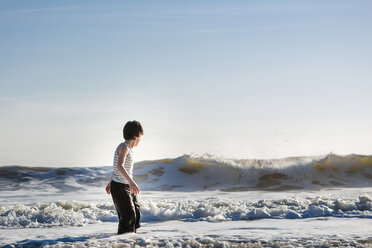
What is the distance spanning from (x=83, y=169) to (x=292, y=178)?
7.96m

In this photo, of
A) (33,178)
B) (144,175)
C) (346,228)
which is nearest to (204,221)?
(346,228)

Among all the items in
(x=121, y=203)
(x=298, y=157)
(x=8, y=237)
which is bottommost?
(x=8, y=237)

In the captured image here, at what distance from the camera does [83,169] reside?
1543 centimetres

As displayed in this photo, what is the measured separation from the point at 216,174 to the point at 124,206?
35.2 ft

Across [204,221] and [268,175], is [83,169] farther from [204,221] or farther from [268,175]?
[204,221]

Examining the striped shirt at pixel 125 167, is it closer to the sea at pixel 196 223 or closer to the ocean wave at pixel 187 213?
the sea at pixel 196 223

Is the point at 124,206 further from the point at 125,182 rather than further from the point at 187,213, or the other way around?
the point at 187,213

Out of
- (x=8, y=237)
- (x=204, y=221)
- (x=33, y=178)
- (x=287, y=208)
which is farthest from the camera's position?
(x=33, y=178)

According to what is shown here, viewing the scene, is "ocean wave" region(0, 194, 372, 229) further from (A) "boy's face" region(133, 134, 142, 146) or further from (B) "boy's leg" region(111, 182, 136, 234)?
(A) "boy's face" region(133, 134, 142, 146)

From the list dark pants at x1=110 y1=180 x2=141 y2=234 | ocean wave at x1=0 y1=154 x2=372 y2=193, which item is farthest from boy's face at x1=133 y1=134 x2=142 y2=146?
ocean wave at x1=0 y1=154 x2=372 y2=193

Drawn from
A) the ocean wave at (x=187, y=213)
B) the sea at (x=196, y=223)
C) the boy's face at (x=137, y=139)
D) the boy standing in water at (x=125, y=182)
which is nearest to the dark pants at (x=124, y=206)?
the boy standing in water at (x=125, y=182)

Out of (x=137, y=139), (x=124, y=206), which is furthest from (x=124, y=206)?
(x=137, y=139)

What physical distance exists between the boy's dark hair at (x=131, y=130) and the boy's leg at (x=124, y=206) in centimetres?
58

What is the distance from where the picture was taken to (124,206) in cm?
463
